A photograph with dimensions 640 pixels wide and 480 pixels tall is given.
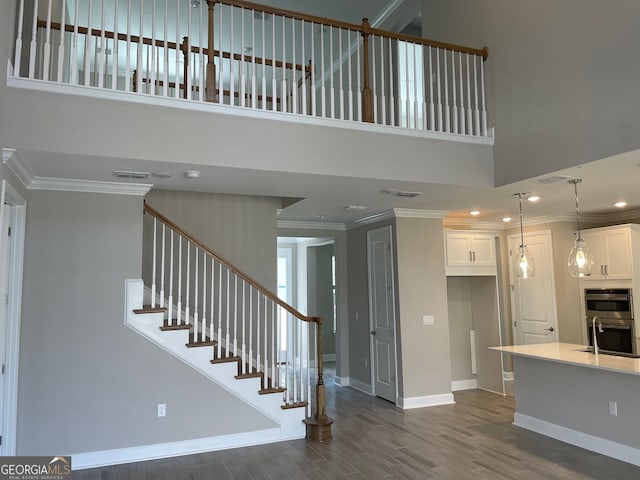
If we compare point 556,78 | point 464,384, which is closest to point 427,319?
point 464,384

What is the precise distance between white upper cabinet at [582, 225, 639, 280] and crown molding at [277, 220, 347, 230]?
368 cm

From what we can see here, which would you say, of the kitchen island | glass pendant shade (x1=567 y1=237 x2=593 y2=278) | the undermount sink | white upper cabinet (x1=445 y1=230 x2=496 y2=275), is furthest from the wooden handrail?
the undermount sink

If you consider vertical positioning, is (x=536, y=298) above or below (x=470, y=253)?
below

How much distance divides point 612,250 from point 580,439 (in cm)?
Answer: 282

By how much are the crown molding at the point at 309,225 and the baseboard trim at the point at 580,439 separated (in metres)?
3.79

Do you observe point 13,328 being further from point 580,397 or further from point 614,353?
point 614,353

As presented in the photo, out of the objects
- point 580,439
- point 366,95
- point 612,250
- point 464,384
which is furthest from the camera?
point 464,384

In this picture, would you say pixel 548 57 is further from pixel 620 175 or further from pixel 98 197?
pixel 98 197

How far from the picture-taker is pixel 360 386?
7.25m

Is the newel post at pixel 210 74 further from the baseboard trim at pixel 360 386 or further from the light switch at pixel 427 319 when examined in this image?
the baseboard trim at pixel 360 386

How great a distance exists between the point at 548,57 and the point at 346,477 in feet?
13.4

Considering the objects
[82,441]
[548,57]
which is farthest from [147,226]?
[548,57]

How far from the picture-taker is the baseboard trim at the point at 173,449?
13.7 feet

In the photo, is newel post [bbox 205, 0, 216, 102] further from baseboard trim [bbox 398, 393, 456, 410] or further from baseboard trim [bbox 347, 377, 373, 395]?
baseboard trim [bbox 347, 377, 373, 395]
